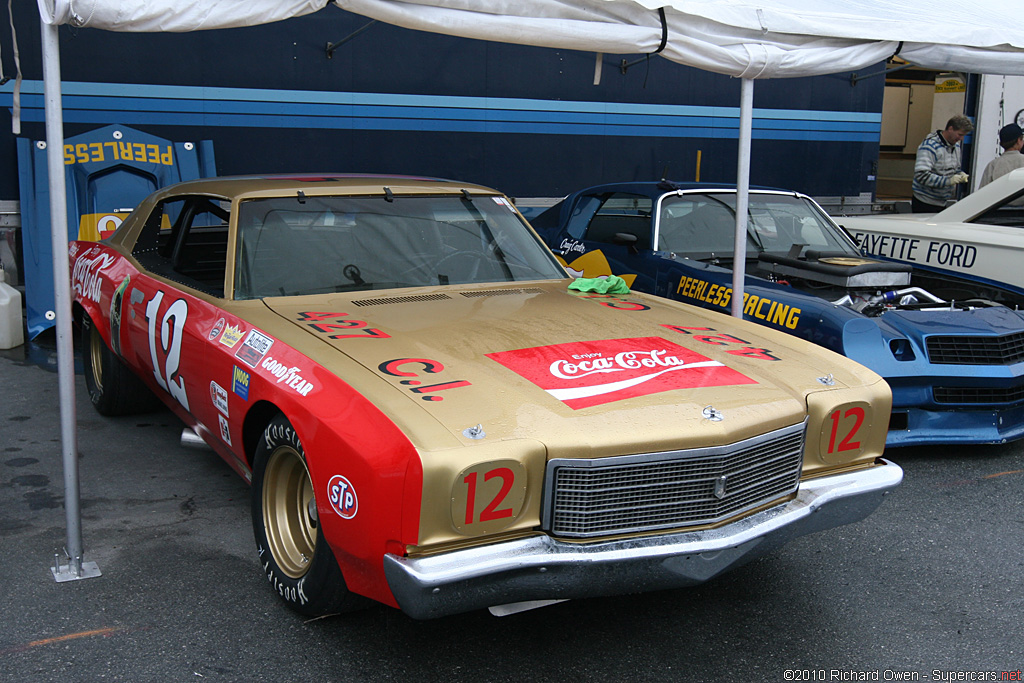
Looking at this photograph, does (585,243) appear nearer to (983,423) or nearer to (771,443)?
(983,423)

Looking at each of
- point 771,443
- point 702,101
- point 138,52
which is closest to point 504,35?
point 771,443

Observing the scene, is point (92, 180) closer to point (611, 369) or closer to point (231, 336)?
point (231, 336)

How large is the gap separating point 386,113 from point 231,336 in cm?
525

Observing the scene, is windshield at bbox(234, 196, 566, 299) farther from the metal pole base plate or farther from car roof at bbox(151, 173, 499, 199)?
the metal pole base plate

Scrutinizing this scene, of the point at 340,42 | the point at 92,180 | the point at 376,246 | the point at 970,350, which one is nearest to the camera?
the point at 376,246

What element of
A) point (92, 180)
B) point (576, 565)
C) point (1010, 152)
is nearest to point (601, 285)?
point (576, 565)

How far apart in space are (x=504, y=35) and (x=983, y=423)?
9.35 feet

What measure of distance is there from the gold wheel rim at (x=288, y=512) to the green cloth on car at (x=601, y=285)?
147 centimetres

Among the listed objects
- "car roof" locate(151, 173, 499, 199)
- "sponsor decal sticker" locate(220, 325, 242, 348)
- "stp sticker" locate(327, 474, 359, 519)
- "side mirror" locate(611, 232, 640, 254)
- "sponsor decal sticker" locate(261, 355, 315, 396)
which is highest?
"car roof" locate(151, 173, 499, 199)

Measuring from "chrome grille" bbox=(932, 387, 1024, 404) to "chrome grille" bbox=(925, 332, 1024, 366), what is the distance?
0.42 feet

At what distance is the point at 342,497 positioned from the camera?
2271 millimetres

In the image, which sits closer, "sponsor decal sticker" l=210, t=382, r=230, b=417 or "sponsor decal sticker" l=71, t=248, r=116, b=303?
"sponsor decal sticker" l=210, t=382, r=230, b=417

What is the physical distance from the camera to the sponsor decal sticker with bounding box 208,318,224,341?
311 cm

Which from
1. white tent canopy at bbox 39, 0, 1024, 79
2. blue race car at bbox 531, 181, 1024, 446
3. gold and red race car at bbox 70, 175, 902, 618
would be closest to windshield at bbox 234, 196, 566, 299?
gold and red race car at bbox 70, 175, 902, 618
